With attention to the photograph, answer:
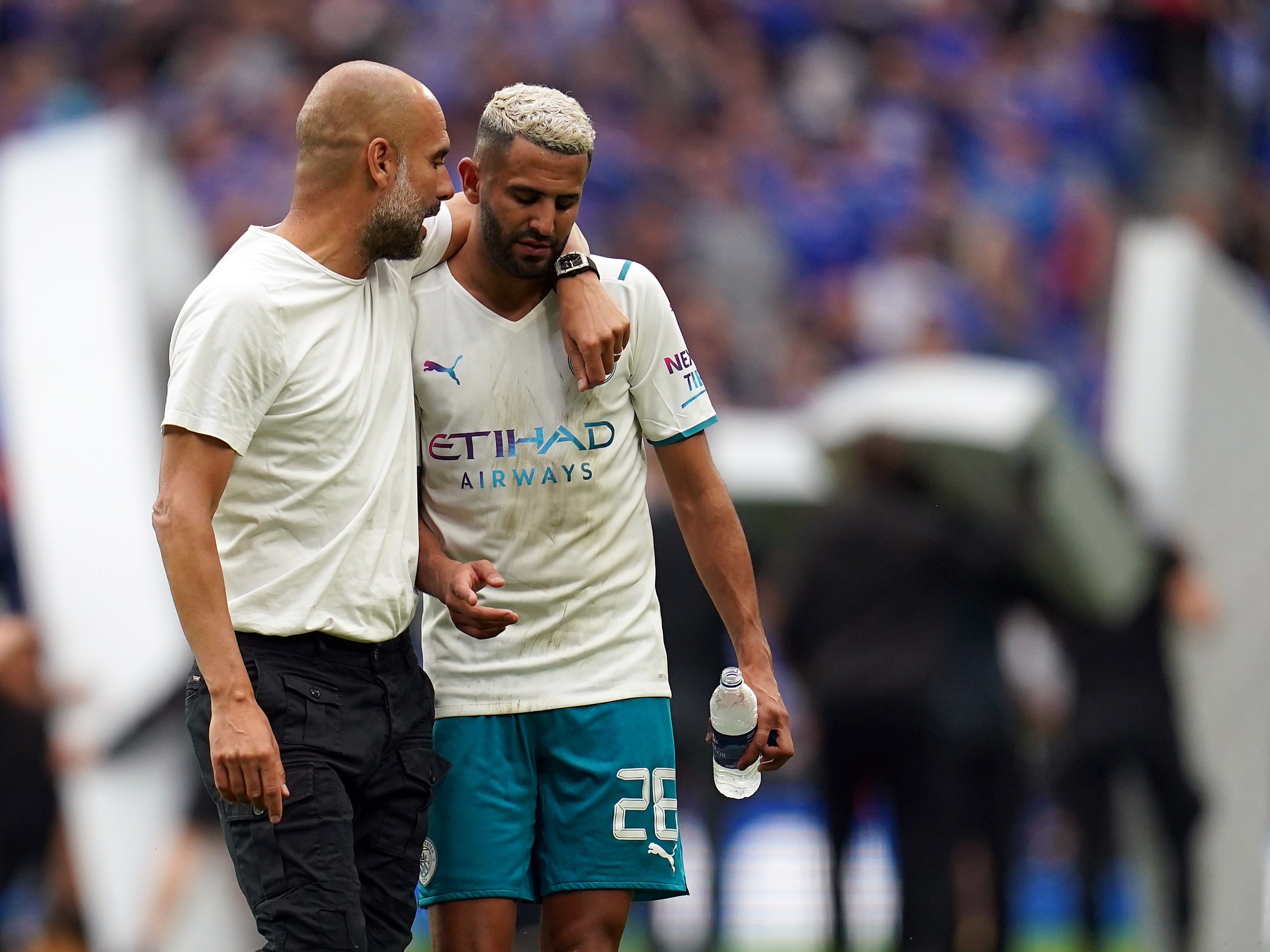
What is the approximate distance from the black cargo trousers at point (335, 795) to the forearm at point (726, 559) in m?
0.79

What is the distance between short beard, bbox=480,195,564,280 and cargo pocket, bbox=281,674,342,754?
108 cm

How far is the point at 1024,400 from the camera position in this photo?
29.8 feet

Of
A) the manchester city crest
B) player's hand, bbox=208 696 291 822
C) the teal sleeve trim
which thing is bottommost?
the manchester city crest

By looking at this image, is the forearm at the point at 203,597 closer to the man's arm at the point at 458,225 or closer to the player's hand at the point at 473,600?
the player's hand at the point at 473,600

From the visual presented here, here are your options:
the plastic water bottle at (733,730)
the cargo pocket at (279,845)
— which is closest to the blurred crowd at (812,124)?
the plastic water bottle at (733,730)

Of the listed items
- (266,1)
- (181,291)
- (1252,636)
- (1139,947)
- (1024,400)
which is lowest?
(1139,947)

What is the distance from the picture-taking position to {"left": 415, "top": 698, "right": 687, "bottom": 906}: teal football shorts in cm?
433

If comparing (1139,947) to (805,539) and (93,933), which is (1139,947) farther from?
(93,933)

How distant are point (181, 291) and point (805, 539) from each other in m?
3.82

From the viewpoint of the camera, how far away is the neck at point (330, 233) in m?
4.05

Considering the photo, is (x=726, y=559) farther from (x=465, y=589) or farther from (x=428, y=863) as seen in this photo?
(x=428, y=863)

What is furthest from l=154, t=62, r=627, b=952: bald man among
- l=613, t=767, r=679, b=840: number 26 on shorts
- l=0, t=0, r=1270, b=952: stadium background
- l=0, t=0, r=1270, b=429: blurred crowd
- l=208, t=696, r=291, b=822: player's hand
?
l=0, t=0, r=1270, b=429: blurred crowd

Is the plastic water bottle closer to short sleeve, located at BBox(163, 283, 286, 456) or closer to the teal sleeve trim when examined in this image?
the teal sleeve trim

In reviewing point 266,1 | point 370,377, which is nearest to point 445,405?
point 370,377
